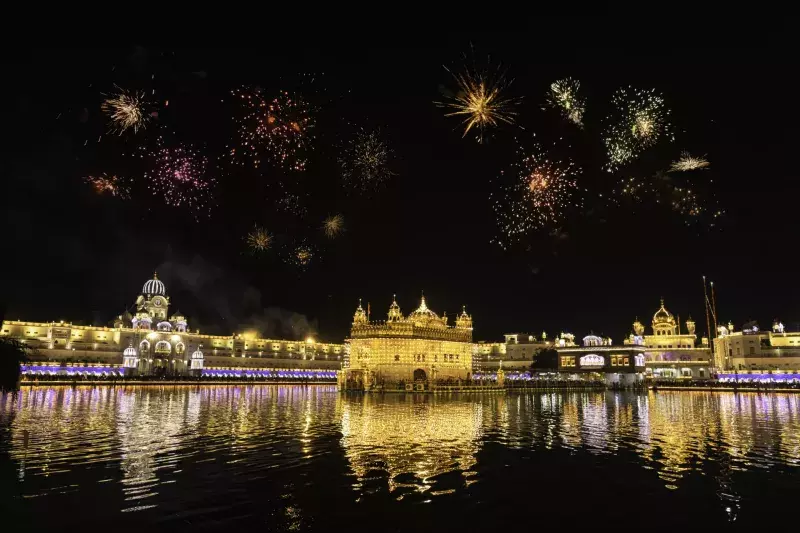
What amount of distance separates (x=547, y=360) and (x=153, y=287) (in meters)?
88.4

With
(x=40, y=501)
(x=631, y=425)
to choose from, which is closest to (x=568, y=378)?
A: (x=631, y=425)

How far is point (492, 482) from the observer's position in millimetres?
16500

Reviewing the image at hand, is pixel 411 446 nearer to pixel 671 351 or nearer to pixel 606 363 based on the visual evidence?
pixel 606 363

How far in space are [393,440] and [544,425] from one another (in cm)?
1155

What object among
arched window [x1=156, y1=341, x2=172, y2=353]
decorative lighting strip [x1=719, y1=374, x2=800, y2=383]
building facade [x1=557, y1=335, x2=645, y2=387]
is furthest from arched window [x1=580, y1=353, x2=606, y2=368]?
arched window [x1=156, y1=341, x2=172, y2=353]

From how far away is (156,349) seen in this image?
391 ft

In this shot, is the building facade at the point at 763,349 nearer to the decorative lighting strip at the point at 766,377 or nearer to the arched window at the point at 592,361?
the decorative lighting strip at the point at 766,377

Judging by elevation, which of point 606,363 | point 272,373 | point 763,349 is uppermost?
point 763,349

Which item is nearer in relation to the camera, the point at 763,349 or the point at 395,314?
the point at 395,314

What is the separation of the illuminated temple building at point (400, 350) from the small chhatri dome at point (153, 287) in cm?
6224

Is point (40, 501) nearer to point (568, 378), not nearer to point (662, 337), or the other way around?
point (568, 378)

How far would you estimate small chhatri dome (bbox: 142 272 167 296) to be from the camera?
12800cm

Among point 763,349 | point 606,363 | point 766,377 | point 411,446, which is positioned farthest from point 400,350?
point 763,349

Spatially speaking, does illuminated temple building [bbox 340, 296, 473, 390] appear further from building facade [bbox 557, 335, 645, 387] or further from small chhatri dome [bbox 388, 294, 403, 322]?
building facade [bbox 557, 335, 645, 387]
